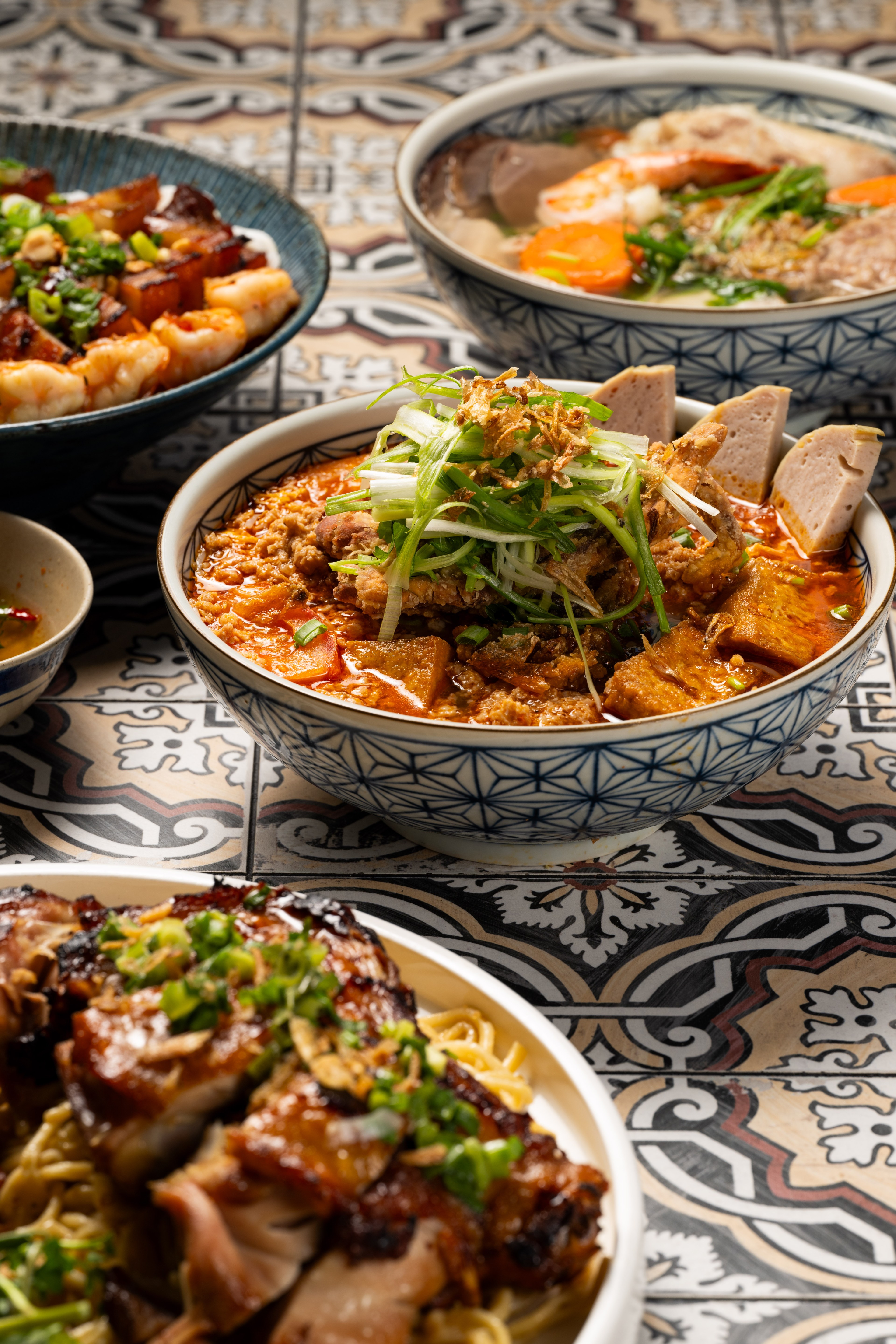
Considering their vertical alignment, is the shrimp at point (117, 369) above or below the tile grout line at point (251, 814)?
above

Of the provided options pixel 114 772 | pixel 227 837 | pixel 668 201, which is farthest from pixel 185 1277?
pixel 668 201

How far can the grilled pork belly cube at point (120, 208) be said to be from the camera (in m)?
3.87

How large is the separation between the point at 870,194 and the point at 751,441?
1616mm

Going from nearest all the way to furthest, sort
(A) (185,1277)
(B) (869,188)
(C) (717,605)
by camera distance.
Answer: (A) (185,1277)
(C) (717,605)
(B) (869,188)

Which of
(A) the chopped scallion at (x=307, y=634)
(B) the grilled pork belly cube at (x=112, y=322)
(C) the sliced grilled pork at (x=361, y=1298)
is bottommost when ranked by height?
(C) the sliced grilled pork at (x=361, y=1298)

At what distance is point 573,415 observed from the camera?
102 inches

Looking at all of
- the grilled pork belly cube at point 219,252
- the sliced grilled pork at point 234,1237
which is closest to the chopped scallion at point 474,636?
the sliced grilled pork at point 234,1237

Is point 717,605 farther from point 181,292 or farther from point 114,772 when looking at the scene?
point 181,292

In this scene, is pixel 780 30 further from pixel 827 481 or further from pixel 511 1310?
pixel 511 1310

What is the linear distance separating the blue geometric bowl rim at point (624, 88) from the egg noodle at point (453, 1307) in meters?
1.94

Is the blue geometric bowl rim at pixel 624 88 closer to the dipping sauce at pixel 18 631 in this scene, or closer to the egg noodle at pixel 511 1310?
the dipping sauce at pixel 18 631

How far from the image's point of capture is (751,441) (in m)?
2.98

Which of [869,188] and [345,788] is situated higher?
[869,188]

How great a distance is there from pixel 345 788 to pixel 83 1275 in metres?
0.96
